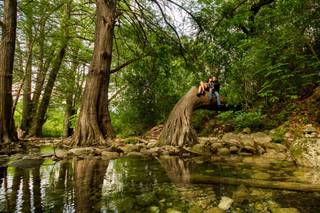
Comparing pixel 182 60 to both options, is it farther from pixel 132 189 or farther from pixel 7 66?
pixel 132 189

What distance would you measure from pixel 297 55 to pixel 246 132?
104 inches

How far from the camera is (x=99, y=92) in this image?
9.13 metres

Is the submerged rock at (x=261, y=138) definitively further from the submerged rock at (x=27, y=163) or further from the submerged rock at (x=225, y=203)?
the submerged rock at (x=27, y=163)

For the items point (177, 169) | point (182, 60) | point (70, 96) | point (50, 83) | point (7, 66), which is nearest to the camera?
point (177, 169)

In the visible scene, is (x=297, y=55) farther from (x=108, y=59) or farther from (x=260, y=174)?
(x=108, y=59)

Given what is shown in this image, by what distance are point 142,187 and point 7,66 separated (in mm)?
7617

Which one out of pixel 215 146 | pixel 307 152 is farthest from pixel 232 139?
pixel 307 152

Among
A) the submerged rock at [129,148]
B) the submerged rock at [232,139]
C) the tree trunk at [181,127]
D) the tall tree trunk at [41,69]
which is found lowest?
the submerged rock at [129,148]

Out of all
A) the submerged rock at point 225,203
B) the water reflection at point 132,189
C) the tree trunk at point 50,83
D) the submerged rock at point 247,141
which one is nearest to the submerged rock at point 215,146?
the submerged rock at point 247,141

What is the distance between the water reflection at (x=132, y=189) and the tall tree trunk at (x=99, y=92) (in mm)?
2702

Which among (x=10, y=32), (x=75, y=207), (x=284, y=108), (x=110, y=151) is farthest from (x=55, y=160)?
(x=284, y=108)

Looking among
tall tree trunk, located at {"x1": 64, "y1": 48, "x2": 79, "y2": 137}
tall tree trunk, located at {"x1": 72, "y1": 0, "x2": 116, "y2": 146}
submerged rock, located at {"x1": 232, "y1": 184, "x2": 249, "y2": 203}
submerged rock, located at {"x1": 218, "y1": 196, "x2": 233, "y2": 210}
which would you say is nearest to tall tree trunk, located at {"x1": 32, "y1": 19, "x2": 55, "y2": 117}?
tall tree trunk, located at {"x1": 64, "y1": 48, "x2": 79, "y2": 137}

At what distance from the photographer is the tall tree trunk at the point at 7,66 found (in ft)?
29.5

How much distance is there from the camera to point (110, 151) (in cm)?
723
